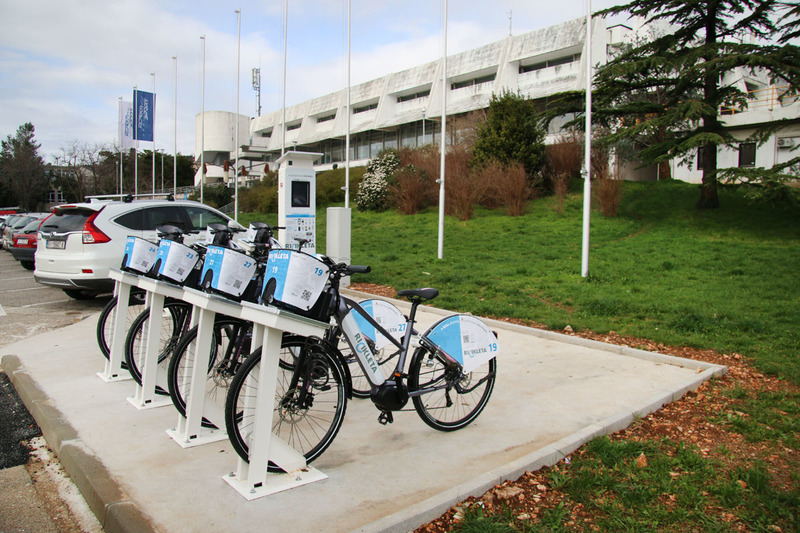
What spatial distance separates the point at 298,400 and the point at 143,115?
31613mm

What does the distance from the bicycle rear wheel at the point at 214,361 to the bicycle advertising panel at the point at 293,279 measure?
3.55 feet

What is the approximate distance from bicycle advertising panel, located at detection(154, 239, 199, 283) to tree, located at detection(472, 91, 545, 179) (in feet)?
61.7

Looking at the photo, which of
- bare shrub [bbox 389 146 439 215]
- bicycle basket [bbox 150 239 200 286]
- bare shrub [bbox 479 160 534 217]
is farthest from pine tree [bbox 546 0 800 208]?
bicycle basket [bbox 150 239 200 286]

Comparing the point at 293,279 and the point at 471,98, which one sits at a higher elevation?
the point at 471,98

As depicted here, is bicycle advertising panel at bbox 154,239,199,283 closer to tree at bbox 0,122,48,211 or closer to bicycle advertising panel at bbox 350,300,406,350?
bicycle advertising panel at bbox 350,300,406,350

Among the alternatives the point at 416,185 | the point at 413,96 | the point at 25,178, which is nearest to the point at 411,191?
the point at 416,185

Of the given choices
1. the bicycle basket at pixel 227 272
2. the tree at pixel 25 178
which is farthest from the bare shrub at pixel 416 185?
the tree at pixel 25 178

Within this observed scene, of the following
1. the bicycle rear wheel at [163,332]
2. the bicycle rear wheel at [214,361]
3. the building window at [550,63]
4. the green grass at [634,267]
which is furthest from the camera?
the building window at [550,63]

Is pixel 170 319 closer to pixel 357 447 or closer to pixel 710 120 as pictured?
pixel 357 447

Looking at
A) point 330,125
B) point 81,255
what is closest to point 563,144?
point 81,255

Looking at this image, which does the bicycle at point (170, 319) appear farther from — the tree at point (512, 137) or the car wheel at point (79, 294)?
the tree at point (512, 137)

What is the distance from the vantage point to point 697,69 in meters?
16.0

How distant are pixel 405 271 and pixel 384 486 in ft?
30.2

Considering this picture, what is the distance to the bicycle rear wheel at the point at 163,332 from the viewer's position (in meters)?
4.94
